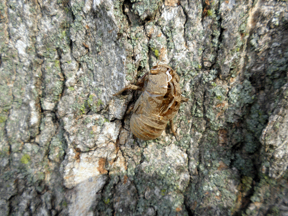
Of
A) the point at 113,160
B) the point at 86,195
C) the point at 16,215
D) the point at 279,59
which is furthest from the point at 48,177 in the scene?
the point at 279,59

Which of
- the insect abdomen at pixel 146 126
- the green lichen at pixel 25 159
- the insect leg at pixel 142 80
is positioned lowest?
the green lichen at pixel 25 159

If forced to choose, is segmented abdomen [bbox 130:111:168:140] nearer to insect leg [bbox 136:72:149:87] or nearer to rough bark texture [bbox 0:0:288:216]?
rough bark texture [bbox 0:0:288:216]

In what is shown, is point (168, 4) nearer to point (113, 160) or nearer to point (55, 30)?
point (55, 30)

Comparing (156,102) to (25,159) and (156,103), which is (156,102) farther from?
(25,159)

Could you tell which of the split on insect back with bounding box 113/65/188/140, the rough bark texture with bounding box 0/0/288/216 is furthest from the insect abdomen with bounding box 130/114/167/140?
the rough bark texture with bounding box 0/0/288/216

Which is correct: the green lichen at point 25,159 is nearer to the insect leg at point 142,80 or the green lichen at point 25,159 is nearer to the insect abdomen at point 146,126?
the insect abdomen at point 146,126

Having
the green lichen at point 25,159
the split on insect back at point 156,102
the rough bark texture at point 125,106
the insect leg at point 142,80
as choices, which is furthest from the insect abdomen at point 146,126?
the green lichen at point 25,159

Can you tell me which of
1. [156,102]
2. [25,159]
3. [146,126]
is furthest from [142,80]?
[25,159]
